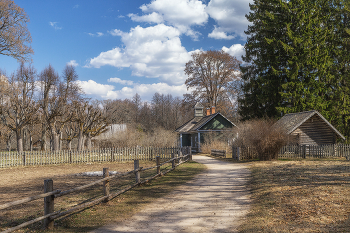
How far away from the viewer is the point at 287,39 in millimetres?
34375

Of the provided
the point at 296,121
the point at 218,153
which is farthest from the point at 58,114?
the point at 296,121

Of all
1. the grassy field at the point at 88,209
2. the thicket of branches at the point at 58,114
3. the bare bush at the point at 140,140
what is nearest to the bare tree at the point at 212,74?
the thicket of branches at the point at 58,114

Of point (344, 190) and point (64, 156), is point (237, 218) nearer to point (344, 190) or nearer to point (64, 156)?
point (344, 190)

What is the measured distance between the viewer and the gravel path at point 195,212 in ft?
21.3

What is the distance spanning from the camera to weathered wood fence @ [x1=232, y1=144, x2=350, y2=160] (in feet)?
78.4

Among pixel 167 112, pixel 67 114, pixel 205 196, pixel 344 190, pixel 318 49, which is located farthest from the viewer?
pixel 167 112

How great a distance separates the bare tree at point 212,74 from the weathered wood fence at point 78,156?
70.7ft

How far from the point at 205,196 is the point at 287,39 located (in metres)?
30.7

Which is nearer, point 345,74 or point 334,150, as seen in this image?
point 334,150

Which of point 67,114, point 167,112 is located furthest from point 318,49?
point 167,112

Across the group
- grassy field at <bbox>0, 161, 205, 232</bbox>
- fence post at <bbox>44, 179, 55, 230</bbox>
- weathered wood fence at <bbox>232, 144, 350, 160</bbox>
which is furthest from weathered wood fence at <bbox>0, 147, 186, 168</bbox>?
fence post at <bbox>44, 179, 55, 230</bbox>

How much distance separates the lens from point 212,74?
46.7m

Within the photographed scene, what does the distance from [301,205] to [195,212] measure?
299 cm

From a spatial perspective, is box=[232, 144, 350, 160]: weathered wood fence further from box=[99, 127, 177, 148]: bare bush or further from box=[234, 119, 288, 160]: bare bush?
box=[99, 127, 177, 148]: bare bush
